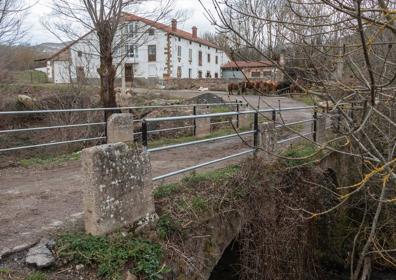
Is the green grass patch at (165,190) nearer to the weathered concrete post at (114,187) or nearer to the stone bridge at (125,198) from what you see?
the stone bridge at (125,198)

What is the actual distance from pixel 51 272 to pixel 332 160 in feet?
24.7

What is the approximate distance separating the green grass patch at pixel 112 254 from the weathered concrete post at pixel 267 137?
364cm

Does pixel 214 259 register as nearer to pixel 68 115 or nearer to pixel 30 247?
pixel 30 247

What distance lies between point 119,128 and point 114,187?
4.10 metres

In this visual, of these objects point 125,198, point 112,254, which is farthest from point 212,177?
point 112,254

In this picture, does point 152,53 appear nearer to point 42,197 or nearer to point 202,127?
point 202,127

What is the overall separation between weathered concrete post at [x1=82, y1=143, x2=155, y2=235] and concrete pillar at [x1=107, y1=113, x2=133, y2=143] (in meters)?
3.57

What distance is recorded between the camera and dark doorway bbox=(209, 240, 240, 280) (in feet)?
21.0

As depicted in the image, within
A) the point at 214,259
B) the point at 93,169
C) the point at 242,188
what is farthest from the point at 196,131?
the point at 93,169

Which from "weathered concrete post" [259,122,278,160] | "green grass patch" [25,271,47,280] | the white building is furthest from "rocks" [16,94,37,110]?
"green grass patch" [25,271,47,280]

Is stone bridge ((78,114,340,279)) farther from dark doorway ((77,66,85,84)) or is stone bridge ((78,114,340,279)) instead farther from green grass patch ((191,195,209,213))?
dark doorway ((77,66,85,84))

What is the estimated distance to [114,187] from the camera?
3914mm

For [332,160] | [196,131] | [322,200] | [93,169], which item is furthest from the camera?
[196,131]

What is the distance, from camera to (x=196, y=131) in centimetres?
1167
